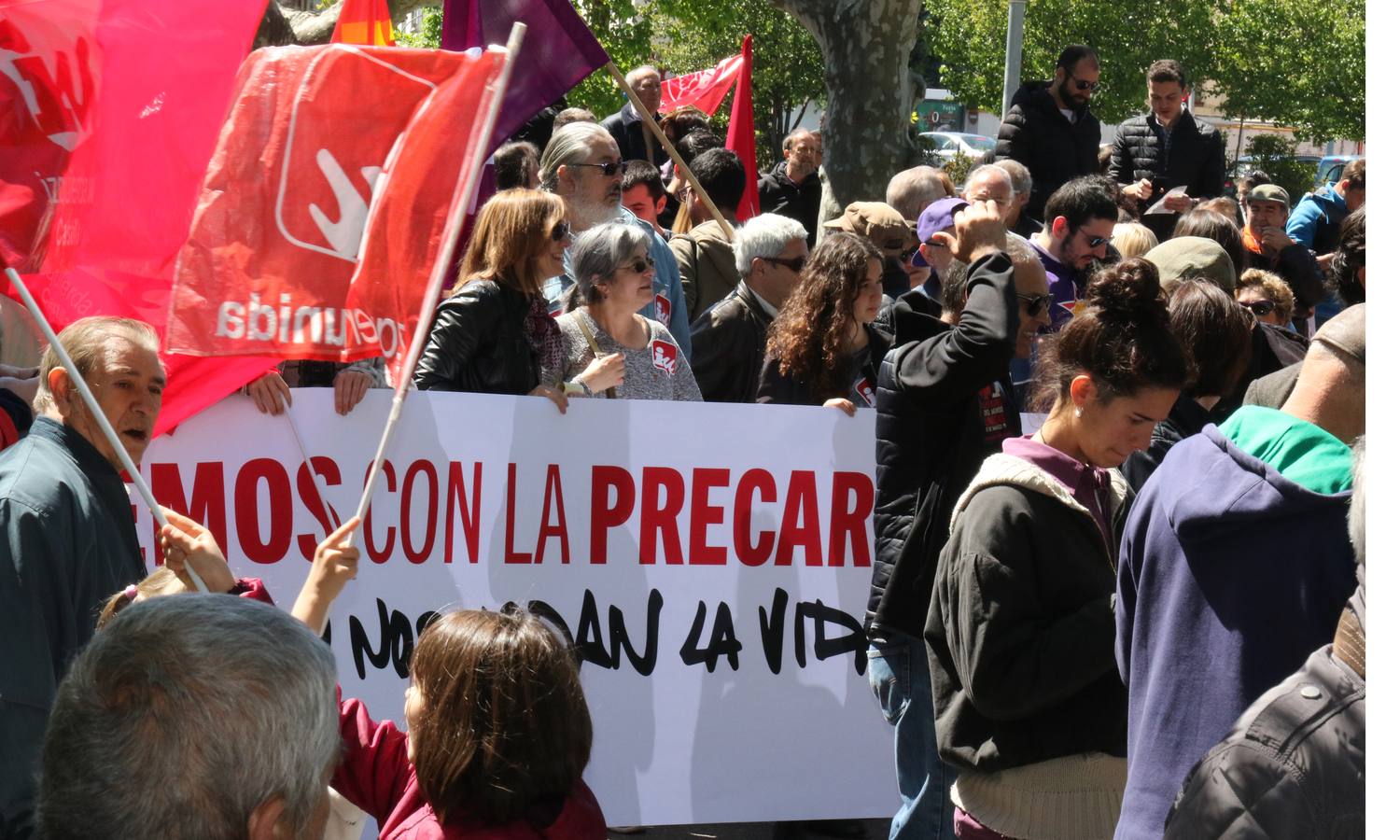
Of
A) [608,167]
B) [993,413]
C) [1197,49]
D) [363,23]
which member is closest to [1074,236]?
[608,167]

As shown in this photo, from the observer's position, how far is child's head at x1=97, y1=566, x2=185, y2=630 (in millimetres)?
2938

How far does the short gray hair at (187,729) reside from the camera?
5.76ft

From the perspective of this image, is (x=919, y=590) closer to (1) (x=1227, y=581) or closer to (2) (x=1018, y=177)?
(1) (x=1227, y=581)

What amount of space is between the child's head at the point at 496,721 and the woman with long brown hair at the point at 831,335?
9.03 feet

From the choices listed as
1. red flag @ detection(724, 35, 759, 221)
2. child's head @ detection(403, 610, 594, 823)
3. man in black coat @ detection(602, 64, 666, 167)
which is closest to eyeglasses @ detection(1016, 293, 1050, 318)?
child's head @ detection(403, 610, 594, 823)

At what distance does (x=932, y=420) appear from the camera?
4.11 m

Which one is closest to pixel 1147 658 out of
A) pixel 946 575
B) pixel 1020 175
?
pixel 946 575

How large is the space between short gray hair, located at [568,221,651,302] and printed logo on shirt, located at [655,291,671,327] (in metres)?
0.73

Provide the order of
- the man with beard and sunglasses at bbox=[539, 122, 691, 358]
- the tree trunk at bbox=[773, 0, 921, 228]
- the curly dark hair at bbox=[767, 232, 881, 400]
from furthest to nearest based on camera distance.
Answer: the tree trunk at bbox=[773, 0, 921, 228]
the man with beard and sunglasses at bbox=[539, 122, 691, 358]
the curly dark hair at bbox=[767, 232, 881, 400]

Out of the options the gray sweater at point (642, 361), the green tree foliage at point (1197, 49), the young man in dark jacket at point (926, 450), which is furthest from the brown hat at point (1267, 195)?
the green tree foliage at point (1197, 49)

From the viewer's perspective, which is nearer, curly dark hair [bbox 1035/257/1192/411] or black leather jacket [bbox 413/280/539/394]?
curly dark hair [bbox 1035/257/1192/411]

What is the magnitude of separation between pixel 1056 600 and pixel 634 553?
2.09 meters

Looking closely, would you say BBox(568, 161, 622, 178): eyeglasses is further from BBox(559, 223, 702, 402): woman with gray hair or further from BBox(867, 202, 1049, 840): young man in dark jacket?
BBox(867, 202, 1049, 840): young man in dark jacket

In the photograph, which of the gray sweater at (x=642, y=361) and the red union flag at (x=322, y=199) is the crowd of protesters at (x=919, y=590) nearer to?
the gray sweater at (x=642, y=361)
